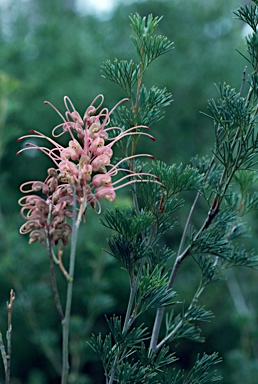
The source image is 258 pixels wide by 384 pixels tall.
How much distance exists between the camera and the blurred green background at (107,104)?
2.62 metres

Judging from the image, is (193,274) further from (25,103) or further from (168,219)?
(168,219)

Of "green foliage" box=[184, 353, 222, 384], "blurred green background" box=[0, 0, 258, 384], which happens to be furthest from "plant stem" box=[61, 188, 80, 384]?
"blurred green background" box=[0, 0, 258, 384]

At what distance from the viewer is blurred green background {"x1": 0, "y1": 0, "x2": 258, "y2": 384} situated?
8.61ft

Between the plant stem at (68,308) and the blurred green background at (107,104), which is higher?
the blurred green background at (107,104)

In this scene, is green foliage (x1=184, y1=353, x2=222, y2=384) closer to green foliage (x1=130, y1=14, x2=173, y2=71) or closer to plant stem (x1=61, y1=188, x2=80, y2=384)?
plant stem (x1=61, y1=188, x2=80, y2=384)

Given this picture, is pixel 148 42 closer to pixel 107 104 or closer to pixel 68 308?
pixel 68 308

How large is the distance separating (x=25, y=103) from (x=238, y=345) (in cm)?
182

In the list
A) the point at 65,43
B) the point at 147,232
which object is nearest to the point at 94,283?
the point at 147,232

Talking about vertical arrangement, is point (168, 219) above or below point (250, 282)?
below

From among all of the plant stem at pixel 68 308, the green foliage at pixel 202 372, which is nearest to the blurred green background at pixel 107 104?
the green foliage at pixel 202 372

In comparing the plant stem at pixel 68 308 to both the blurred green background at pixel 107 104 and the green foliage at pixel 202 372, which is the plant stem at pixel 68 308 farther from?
the blurred green background at pixel 107 104

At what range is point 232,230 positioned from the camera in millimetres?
781

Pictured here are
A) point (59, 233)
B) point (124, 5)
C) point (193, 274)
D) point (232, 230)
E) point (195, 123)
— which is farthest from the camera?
point (124, 5)

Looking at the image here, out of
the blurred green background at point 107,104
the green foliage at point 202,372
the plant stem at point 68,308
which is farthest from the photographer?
the blurred green background at point 107,104
